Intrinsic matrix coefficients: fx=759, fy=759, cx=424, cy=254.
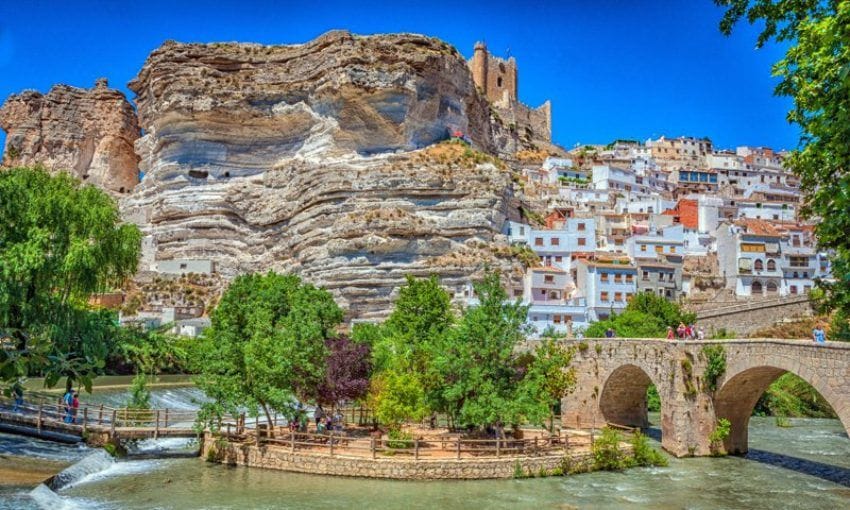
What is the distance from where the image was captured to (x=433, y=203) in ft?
206

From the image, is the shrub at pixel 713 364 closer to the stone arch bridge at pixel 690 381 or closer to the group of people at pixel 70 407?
the stone arch bridge at pixel 690 381

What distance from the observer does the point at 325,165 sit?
66.9 metres

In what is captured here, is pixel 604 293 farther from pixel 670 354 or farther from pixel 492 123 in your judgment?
pixel 492 123

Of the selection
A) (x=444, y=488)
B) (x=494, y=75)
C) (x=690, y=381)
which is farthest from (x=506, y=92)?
(x=444, y=488)

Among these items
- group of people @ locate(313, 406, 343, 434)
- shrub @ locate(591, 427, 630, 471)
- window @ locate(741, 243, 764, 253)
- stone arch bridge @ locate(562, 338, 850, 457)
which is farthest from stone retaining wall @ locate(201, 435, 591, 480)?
window @ locate(741, 243, 764, 253)

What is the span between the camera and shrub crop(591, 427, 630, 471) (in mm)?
24750

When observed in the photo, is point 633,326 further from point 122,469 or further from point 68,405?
point 68,405

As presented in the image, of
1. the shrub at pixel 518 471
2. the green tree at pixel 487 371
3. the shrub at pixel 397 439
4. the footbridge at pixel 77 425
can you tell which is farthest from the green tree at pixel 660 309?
the footbridge at pixel 77 425

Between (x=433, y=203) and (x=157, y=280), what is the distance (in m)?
25.6

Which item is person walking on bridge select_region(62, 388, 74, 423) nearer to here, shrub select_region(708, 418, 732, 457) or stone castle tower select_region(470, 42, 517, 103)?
shrub select_region(708, 418, 732, 457)

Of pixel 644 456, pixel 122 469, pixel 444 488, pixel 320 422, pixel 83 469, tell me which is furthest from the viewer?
pixel 320 422

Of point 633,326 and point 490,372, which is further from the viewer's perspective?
point 633,326

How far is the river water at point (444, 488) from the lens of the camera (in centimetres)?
1967

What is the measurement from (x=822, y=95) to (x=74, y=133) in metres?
102
